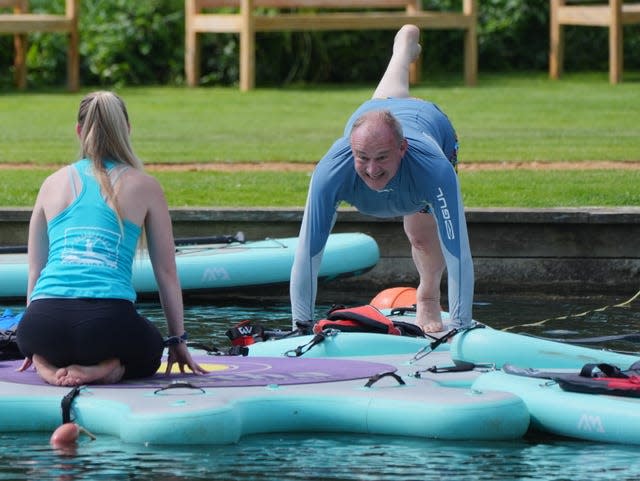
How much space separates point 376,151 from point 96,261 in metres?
1.40

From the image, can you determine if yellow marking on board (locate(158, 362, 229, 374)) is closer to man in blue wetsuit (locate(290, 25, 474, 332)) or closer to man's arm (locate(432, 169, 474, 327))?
man in blue wetsuit (locate(290, 25, 474, 332))

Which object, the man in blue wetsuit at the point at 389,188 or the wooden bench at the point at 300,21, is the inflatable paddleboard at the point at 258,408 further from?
the wooden bench at the point at 300,21

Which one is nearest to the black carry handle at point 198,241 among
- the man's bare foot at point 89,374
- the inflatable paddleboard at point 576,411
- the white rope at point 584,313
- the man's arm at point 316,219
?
the white rope at point 584,313

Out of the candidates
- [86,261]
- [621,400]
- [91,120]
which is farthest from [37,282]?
[621,400]

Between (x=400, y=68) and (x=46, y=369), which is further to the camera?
(x=400, y=68)

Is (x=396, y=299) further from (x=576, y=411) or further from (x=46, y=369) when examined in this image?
(x=46, y=369)

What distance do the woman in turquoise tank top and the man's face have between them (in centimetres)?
102

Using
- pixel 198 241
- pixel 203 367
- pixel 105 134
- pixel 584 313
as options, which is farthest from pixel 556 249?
pixel 105 134

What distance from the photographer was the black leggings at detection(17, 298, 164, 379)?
596 cm

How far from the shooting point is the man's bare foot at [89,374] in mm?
6121

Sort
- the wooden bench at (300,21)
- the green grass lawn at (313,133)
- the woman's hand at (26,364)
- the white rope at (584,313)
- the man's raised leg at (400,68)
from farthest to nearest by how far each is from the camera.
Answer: the wooden bench at (300,21) → the green grass lawn at (313,133) → the white rope at (584,313) → the man's raised leg at (400,68) → the woman's hand at (26,364)

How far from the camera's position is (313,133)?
14.6 metres

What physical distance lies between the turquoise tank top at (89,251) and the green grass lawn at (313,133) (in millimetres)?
4656

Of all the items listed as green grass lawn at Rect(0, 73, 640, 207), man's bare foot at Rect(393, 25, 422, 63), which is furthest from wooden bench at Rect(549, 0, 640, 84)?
man's bare foot at Rect(393, 25, 422, 63)
